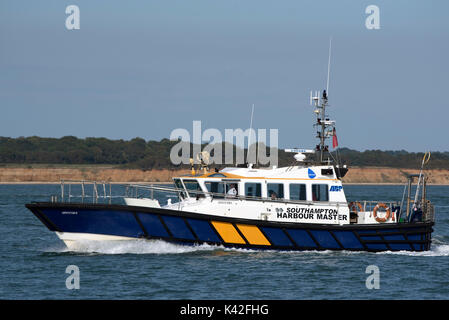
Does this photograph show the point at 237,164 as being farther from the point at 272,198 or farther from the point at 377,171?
the point at 377,171

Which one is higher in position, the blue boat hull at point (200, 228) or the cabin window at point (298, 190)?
the cabin window at point (298, 190)

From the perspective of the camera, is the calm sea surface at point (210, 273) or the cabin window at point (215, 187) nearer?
the calm sea surface at point (210, 273)

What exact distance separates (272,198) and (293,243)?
4.81 feet

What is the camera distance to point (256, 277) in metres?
18.6

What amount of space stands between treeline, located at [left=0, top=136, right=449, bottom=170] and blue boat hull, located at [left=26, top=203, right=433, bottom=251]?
78.7 m

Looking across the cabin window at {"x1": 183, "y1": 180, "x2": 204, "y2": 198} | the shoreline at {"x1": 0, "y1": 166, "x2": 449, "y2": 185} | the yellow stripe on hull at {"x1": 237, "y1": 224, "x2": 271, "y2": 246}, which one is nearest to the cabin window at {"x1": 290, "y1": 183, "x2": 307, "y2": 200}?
the yellow stripe on hull at {"x1": 237, "y1": 224, "x2": 271, "y2": 246}

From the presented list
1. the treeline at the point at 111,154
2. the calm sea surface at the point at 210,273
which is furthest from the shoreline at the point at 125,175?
the calm sea surface at the point at 210,273

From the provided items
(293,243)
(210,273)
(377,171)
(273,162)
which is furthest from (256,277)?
(377,171)

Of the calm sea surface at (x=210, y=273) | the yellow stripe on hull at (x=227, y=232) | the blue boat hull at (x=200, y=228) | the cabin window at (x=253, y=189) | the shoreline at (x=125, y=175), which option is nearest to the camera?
the calm sea surface at (x=210, y=273)

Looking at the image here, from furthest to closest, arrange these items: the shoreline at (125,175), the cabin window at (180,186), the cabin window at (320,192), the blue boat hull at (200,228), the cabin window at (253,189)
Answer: the shoreline at (125,175)
the cabin window at (180,186)
the cabin window at (320,192)
the cabin window at (253,189)
the blue boat hull at (200,228)

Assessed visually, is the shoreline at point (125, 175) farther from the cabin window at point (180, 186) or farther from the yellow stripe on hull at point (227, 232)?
the yellow stripe on hull at point (227, 232)

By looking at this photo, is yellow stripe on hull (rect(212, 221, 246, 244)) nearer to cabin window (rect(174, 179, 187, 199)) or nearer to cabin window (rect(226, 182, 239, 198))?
cabin window (rect(226, 182, 239, 198))

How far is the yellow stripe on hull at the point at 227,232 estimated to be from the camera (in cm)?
2078

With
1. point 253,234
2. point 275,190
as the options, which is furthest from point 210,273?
point 275,190
